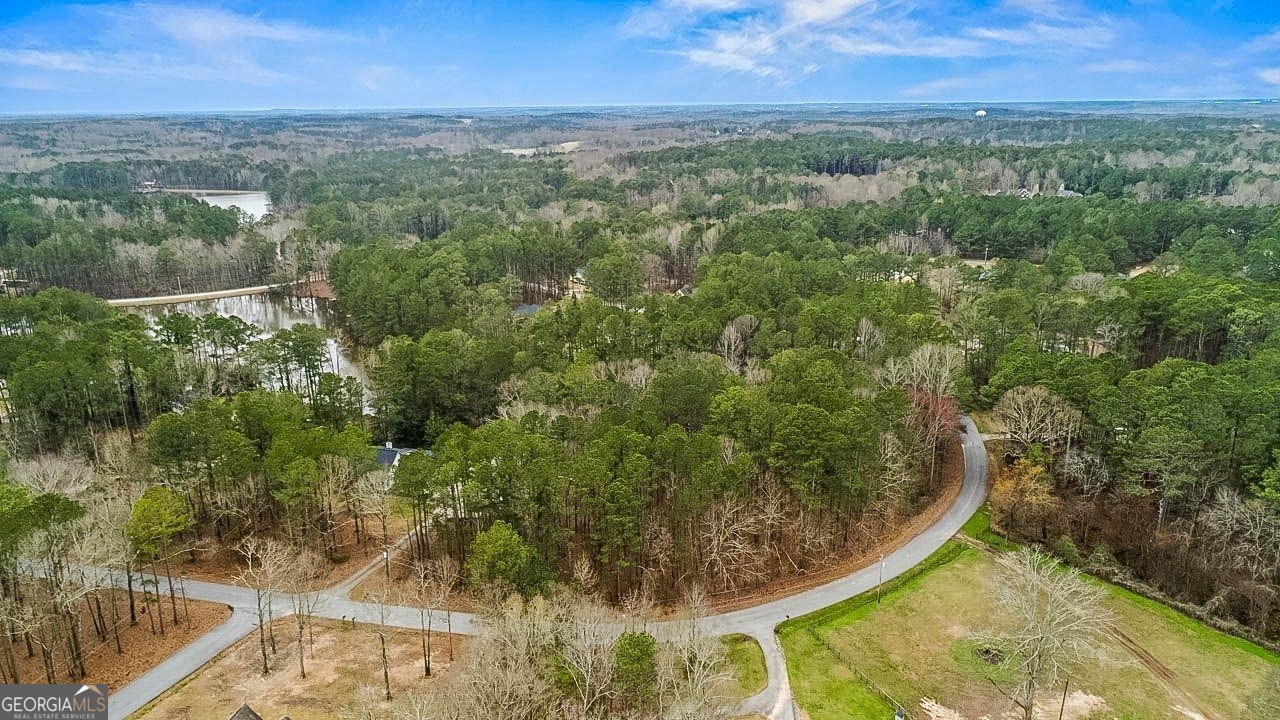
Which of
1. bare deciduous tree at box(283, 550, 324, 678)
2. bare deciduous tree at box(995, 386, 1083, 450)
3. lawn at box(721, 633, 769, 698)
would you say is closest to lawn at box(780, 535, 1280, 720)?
lawn at box(721, 633, 769, 698)

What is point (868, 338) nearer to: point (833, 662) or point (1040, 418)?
point (1040, 418)

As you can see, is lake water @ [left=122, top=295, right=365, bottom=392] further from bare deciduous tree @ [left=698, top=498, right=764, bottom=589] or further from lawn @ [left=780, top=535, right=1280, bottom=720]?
lawn @ [left=780, top=535, right=1280, bottom=720]

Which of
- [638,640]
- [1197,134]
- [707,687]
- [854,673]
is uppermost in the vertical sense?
[1197,134]

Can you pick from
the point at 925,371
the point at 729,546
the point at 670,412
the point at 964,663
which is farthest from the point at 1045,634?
the point at 925,371

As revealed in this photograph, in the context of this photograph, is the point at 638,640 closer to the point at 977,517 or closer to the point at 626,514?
the point at 626,514

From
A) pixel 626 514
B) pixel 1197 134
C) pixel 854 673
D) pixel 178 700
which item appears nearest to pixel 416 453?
pixel 626 514

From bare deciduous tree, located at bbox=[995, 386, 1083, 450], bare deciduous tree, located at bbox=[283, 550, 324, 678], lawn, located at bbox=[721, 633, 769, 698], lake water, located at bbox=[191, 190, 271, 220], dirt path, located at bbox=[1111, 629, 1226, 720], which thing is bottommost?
dirt path, located at bbox=[1111, 629, 1226, 720]
